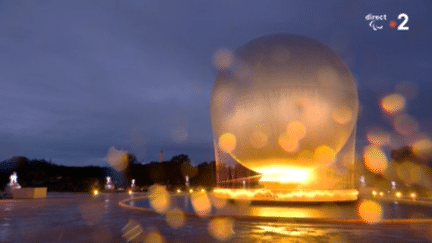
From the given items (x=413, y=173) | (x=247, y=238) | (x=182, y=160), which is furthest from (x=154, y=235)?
(x=182, y=160)

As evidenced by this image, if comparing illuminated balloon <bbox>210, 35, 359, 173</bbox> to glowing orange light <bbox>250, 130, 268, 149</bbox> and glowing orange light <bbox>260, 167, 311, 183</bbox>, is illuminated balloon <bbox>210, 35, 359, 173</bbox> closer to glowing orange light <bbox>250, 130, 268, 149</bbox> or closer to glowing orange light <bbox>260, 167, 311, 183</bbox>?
glowing orange light <bbox>250, 130, 268, 149</bbox>

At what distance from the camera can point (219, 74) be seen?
795 inches

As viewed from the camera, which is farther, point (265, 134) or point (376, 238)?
point (265, 134)

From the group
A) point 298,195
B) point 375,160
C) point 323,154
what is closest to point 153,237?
point 298,195

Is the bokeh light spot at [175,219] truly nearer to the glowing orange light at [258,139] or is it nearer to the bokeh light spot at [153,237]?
the bokeh light spot at [153,237]

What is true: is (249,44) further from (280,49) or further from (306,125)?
(306,125)

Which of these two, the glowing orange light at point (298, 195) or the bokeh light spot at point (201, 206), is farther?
the glowing orange light at point (298, 195)

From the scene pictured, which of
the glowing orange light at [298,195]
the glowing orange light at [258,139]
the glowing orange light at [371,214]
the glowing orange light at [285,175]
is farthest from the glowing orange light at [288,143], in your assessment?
the glowing orange light at [371,214]

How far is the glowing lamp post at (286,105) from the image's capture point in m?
16.4

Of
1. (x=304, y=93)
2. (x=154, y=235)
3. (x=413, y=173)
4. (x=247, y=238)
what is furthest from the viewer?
(x=413, y=173)

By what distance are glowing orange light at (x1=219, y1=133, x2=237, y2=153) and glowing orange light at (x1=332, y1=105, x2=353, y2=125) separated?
5.41 m

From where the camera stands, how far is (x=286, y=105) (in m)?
16.3

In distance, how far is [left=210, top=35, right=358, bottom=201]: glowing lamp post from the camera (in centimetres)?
1644

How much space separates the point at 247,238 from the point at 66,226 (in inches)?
221
